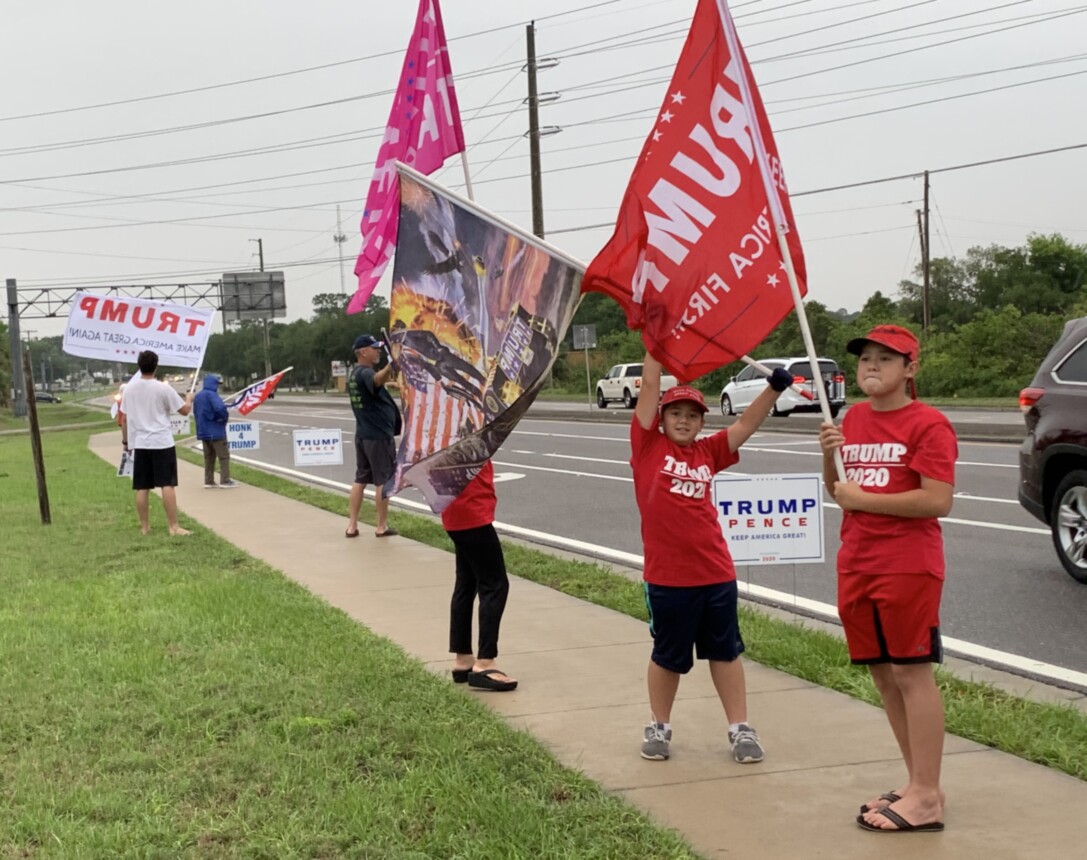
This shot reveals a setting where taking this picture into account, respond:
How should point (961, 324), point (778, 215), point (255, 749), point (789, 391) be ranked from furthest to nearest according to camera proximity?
1. point (961, 324)
2. point (789, 391)
3. point (255, 749)
4. point (778, 215)

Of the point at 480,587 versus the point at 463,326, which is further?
the point at 480,587

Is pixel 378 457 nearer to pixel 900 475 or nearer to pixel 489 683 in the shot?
pixel 489 683

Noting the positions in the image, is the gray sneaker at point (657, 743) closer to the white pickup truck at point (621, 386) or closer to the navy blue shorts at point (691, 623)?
the navy blue shorts at point (691, 623)

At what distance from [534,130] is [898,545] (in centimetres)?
3428

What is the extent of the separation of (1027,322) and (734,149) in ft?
132

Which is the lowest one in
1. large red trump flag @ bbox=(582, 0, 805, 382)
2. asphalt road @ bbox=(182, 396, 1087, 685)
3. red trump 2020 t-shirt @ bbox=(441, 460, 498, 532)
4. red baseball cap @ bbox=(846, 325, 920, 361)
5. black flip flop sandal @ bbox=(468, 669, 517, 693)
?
asphalt road @ bbox=(182, 396, 1087, 685)

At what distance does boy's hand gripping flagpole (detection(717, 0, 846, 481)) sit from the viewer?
3.97 m

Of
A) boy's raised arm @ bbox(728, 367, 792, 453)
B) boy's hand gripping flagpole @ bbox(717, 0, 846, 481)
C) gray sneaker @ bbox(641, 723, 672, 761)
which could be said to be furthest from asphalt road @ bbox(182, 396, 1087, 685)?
boy's hand gripping flagpole @ bbox(717, 0, 846, 481)

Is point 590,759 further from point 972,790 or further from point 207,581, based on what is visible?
point 207,581

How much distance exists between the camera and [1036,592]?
7.91 metres

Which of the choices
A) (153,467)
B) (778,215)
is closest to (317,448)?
(153,467)

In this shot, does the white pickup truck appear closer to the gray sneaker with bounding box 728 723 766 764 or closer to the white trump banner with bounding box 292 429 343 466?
the white trump banner with bounding box 292 429 343 466

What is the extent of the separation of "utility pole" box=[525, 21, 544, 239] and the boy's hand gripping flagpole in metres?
32.3

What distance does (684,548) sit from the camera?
4.50 m
